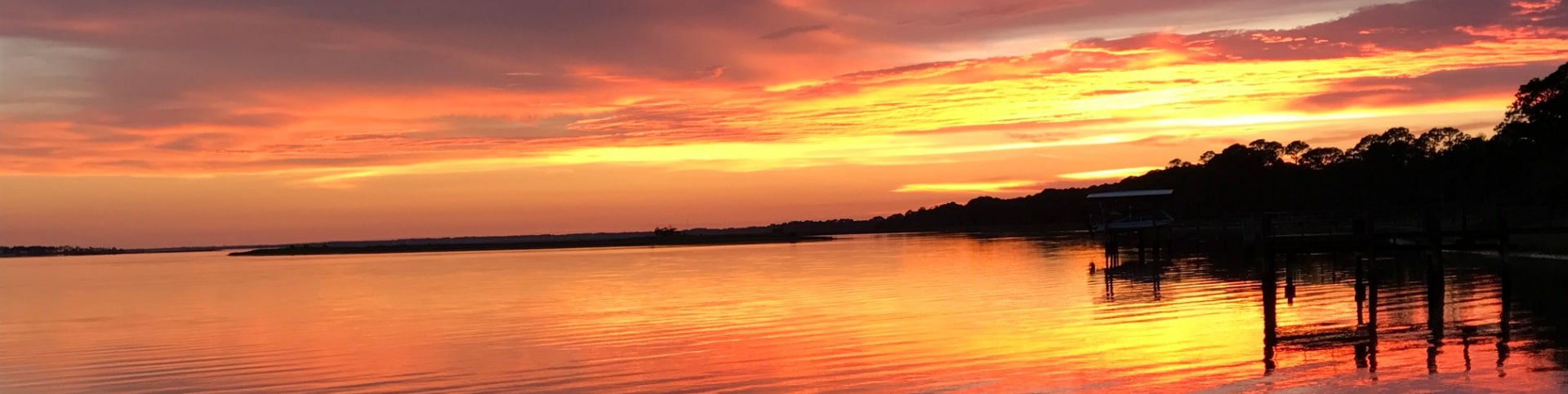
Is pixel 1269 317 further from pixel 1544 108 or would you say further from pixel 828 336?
pixel 1544 108

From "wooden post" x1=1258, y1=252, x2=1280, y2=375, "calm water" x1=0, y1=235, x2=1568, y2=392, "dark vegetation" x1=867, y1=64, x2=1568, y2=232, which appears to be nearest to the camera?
"calm water" x1=0, y1=235, x2=1568, y2=392

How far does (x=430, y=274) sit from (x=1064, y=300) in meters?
52.4

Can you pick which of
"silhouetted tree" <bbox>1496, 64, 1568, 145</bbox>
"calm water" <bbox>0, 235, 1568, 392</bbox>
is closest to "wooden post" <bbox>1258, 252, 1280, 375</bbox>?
"calm water" <bbox>0, 235, 1568, 392</bbox>

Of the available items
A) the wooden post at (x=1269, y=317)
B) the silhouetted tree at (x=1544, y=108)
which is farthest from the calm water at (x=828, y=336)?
the silhouetted tree at (x=1544, y=108)

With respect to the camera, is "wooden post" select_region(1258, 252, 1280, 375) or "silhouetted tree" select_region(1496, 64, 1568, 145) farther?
"silhouetted tree" select_region(1496, 64, 1568, 145)

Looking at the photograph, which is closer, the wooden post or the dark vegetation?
the wooden post

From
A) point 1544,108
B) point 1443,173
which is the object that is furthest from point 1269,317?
point 1443,173

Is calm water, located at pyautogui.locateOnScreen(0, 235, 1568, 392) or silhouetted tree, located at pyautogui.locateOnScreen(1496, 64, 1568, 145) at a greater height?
silhouetted tree, located at pyautogui.locateOnScreen(1496, 64, 1568, 145)

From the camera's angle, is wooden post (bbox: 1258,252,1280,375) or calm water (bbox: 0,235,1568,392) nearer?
calm water (bbox: 0,235,1568,392)

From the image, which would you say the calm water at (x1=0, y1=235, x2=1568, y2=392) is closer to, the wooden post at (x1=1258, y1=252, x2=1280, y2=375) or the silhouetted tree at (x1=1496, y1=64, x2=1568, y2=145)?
the wooden post at (x1=1258, y1=252, x2=1280, y2=375)

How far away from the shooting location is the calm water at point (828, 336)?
2395 cm

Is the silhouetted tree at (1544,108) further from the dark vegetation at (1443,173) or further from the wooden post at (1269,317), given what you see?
the wooden post at (1269,317)

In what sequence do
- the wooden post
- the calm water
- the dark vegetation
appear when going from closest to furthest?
the calm water, the wooden post, the dark vegetation

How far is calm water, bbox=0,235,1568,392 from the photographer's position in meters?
24.0
